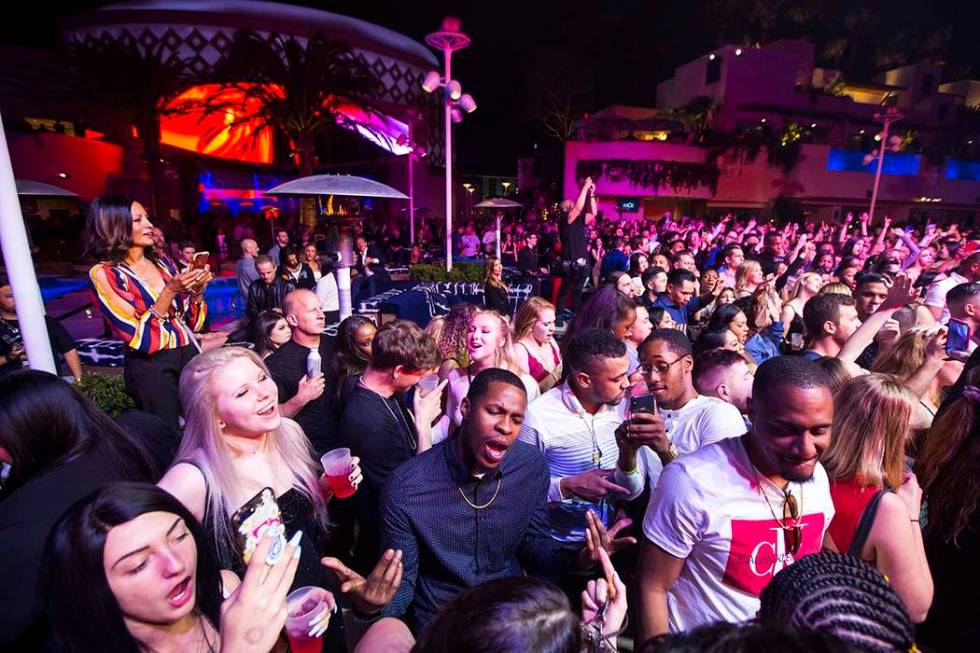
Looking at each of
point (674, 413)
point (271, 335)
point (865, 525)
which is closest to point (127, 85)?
point (271, 335)

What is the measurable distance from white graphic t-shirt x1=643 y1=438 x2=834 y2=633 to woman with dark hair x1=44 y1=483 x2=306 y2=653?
1.36m

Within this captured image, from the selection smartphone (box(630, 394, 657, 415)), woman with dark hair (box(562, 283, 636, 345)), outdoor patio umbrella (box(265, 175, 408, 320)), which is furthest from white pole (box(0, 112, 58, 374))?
outdoor patio umbrella (box(265, 175, 408, 320))

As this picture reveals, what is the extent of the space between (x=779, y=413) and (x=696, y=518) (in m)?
0.49

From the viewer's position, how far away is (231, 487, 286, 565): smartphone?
1800 mm

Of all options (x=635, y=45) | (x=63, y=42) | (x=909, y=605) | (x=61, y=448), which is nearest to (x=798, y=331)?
(x=909, y=605)

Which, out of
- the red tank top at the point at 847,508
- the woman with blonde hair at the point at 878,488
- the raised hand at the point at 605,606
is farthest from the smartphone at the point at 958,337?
the raised hand at the point at 605,606

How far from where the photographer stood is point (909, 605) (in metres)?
1.90

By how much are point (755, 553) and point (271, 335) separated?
3.73 metres

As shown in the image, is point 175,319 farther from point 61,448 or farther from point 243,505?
point 243,505

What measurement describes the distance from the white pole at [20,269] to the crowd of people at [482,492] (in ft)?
1.63

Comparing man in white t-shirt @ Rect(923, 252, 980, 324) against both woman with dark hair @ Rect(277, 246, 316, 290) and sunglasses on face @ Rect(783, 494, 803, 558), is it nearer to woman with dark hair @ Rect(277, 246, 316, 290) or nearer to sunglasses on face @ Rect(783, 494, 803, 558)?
sunglasses on face @ Rect(783, 494, 803, 558)

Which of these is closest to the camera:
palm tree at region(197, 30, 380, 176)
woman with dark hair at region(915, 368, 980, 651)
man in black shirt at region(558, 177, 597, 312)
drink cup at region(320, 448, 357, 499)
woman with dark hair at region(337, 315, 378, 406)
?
woman with dark hair at region(915, 368, 980, 651)

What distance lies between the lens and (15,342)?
433 centimetres

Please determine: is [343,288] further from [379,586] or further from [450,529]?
[379,586]
